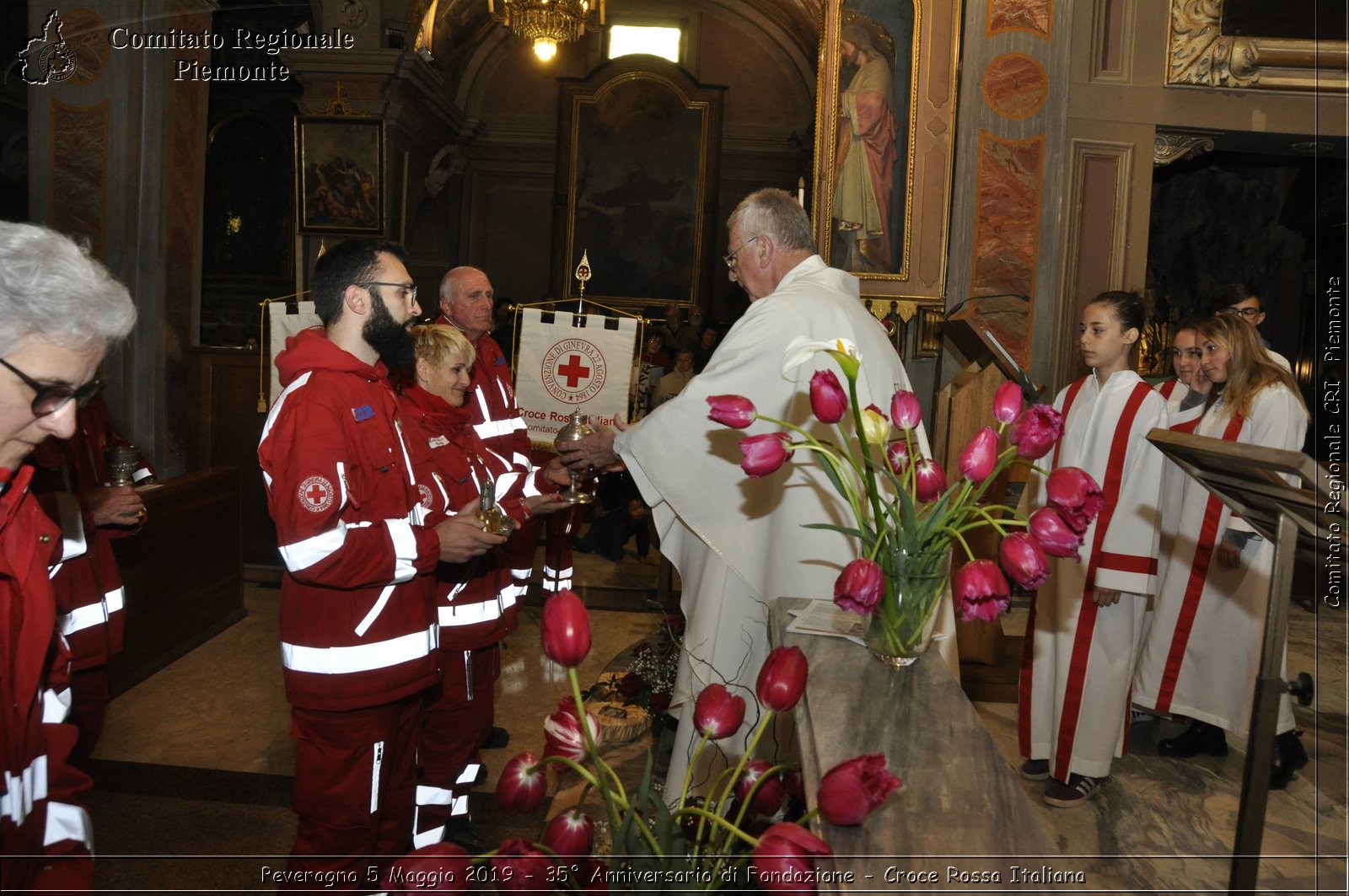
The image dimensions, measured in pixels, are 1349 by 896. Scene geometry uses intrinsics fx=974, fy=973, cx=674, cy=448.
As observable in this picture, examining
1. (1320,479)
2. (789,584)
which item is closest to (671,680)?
(789,584)

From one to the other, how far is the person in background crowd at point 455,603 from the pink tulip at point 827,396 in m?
1.79

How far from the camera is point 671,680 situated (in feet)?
12.6

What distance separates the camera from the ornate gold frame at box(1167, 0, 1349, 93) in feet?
24.3

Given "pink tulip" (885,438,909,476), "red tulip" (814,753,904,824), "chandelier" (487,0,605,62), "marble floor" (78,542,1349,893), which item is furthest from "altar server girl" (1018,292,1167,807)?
"chandelier" (487,0,605,62)

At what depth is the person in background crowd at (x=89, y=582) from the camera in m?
2.88

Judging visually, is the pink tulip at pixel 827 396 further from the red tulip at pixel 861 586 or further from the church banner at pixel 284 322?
the church banner at pixel 284 322

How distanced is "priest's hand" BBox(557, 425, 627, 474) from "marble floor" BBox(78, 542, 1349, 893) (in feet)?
4.52

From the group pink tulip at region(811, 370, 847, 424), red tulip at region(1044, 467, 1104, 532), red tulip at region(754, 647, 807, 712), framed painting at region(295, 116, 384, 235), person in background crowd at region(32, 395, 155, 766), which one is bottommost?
person in background crowd at region(32, 395, 155, 766)

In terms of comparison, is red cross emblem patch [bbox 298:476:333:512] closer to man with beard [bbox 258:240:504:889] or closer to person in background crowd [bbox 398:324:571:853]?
man with beard [bbox 258:240:504:889]

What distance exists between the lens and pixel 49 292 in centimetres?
136

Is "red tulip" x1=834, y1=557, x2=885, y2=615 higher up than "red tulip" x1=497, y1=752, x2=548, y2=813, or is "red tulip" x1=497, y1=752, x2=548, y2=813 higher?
"red tulip" x1=834, y1=557, x2=885, y2=615

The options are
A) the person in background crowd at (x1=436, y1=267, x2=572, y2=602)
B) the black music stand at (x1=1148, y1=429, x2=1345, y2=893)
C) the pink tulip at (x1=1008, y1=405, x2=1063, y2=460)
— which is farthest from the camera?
the person in background crowd at (x1=436, y1=267, x2=572, y2=602)

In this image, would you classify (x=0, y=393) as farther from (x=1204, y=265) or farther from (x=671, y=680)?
(x=1204, y=265)

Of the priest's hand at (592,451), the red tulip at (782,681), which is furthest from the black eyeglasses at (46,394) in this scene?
the priest's hand at (592,451)
